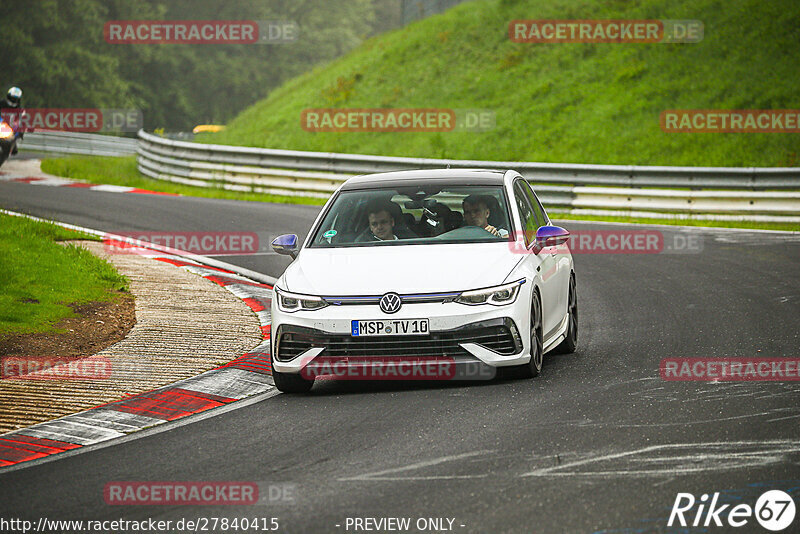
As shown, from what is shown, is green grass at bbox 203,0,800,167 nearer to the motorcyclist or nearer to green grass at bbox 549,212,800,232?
green grass at bbox 549,212,800,232

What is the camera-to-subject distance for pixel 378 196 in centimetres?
954

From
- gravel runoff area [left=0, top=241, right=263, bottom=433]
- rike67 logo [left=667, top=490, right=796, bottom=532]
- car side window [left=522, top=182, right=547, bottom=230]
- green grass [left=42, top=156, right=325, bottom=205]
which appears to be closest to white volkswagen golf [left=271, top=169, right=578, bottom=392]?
car side window [left=522, top=182, right=547, bottom=230]

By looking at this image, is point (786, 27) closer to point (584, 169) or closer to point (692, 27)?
point (692, 27)

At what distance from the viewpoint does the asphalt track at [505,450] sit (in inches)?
218

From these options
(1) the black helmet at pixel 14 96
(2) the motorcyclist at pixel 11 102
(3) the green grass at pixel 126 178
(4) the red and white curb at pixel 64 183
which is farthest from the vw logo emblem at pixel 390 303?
(4) the red and white curb at pixel 64 183

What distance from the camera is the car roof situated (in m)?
9.62

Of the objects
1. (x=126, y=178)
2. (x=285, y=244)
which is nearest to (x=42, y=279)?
(x=285, y=244)

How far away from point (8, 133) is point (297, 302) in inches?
A: 649

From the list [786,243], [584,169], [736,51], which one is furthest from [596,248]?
[736,51]

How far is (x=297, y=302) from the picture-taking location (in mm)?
8484

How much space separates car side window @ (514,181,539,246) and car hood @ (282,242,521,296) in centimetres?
52

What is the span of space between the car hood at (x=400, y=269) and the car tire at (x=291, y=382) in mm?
631

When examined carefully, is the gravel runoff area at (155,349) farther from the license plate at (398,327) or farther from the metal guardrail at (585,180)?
the metal guardrail at (585,180)

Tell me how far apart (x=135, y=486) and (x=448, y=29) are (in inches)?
1313
